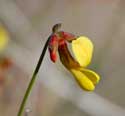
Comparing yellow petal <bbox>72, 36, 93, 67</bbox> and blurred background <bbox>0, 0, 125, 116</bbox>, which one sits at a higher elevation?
blurred background <bbox>0, 0, 125, 116</bbox>

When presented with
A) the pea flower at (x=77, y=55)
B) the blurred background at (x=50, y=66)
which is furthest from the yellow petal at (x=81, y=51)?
the blurred background at (x=50, y=66)

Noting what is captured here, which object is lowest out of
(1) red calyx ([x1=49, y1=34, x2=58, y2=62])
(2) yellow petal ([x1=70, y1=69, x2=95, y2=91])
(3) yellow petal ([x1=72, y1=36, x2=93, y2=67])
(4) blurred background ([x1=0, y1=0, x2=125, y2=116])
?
(2) yellow petal ([x1=70, y1=69, x2=95, y2=91])

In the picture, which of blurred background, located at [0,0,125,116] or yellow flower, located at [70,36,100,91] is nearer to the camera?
yellow flower, located at [70,36,100,91]

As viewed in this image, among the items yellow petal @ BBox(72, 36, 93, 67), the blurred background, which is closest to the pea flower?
yellow petal @ BBox(72, 36, 93, 67)

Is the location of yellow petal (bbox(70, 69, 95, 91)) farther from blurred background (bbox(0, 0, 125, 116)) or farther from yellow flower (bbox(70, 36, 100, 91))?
blurred background (bbox(0, 0, 125, 116))

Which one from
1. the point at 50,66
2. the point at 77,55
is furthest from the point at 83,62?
the point at 50,66

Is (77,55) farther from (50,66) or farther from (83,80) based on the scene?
(50,66)
